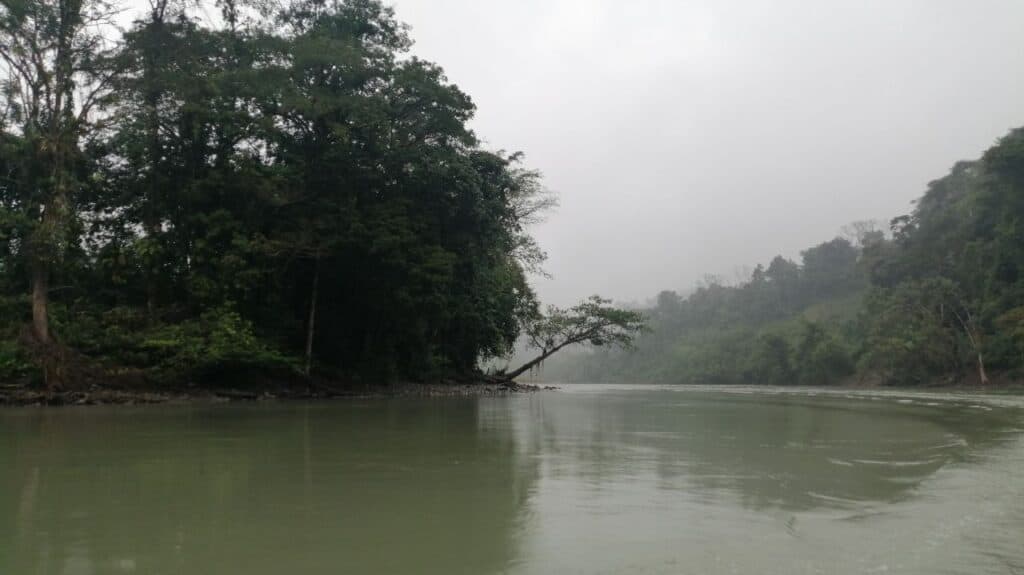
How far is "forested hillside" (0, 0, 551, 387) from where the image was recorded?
14961mm

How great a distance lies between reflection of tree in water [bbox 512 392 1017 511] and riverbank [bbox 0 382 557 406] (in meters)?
9.08

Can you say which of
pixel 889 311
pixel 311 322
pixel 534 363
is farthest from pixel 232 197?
pixel 889 311

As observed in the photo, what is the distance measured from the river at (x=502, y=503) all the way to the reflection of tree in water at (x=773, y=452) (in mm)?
39

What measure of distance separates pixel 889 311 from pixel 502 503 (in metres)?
43.9

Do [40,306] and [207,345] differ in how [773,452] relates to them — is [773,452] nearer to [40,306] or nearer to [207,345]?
[207,345]

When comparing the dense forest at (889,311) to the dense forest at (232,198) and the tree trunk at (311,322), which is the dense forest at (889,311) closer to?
the dense forest at (232,198)

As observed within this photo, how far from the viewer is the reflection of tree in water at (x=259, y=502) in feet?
10.1

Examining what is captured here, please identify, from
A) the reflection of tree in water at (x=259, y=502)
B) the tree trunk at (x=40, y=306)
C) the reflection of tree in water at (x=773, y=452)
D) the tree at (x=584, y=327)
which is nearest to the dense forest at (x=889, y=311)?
the tree at (x=584, y=327)

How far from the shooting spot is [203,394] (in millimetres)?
16141

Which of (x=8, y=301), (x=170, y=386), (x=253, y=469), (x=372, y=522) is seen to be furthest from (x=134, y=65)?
(x=372, y=522)

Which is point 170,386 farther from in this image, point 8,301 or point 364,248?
point 364,248

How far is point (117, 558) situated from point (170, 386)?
47.0ft

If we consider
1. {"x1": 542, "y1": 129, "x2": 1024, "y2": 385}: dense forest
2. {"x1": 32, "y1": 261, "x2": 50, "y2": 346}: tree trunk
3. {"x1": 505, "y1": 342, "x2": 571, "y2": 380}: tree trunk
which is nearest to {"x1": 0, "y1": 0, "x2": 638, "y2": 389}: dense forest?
{"x1": 32, "y1": 261, "x2": 50, "y2": 346}: tree trunk

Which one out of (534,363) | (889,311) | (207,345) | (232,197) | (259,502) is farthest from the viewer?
(889,311)
